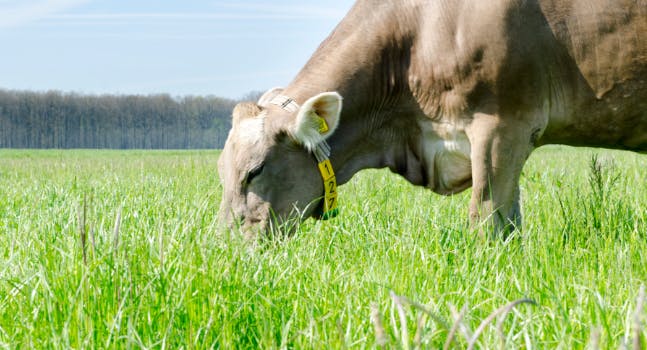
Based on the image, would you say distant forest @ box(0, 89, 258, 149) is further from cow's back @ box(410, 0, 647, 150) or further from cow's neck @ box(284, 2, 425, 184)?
cow's back @ box(410, 0, 647, 150)

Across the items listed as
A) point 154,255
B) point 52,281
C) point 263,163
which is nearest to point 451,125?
point 263,163

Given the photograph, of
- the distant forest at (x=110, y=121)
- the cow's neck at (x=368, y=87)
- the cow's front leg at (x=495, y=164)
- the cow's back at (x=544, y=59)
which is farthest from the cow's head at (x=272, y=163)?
the distant forest at (x=110, y=121)

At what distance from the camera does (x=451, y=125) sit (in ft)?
14.8

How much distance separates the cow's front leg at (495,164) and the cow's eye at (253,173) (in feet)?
4.46

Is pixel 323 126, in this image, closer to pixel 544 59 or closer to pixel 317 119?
pixel 317 119

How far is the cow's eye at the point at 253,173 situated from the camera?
4520 millimetres

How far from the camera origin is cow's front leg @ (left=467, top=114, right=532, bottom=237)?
429 cm

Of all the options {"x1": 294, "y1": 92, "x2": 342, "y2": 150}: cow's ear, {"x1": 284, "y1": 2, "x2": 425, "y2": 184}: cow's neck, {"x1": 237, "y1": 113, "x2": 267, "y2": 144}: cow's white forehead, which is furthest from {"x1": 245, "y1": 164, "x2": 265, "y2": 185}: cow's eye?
{"x1": 284, "y1": 2, "x2": 425, "y2": 184}: cow's neck

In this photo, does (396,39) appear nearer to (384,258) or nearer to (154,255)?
(384,258)

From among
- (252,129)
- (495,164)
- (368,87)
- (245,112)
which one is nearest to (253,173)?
(252,129)

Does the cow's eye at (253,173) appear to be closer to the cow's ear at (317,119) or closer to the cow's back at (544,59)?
the cow's ear at (317,119)

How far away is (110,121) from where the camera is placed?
94.2 meters

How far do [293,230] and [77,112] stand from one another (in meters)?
93.2

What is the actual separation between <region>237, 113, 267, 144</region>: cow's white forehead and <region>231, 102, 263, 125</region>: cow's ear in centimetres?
5
